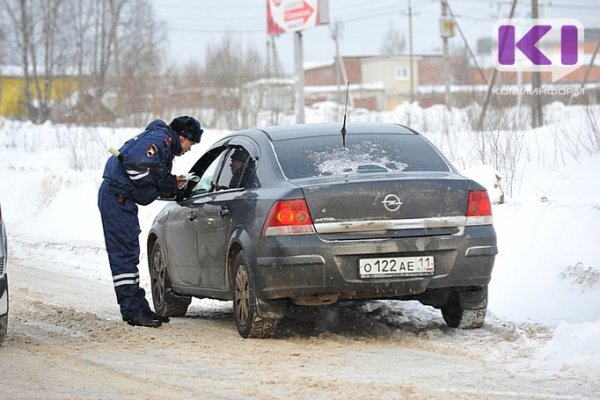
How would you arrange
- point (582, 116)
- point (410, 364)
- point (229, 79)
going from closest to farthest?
point (410, 364), point (582, 116), point (229, 79)

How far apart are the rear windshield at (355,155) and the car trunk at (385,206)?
0.94 ft

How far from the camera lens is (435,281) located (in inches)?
277

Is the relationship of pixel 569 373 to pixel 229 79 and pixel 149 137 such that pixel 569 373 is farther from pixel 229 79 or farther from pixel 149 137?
pixel 229 79

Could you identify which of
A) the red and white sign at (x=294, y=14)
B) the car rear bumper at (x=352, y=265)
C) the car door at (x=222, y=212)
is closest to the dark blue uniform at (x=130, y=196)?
the car door at (x=222, y=212)

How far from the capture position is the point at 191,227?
852 cm

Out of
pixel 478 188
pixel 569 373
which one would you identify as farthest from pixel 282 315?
pixel 569 373

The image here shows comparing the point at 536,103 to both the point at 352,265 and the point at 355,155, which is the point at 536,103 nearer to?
the point at 355,155

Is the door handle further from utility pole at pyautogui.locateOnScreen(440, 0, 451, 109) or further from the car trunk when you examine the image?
utility pole at pyautogui.locateOnScreen(440, 0, 451, 109)

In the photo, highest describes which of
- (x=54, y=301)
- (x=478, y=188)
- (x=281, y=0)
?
(x=281, y=0)

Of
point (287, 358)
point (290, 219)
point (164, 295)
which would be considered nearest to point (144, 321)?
point (164, 295)

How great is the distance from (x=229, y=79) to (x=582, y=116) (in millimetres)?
22524

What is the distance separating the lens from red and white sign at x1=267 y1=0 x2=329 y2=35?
29.5m

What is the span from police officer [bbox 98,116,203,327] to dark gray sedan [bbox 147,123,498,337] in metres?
0.63

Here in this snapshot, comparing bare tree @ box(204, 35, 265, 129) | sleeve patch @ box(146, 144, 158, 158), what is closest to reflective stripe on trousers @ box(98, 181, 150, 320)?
sleeve patch @ box(146, 144, 158, 158)
